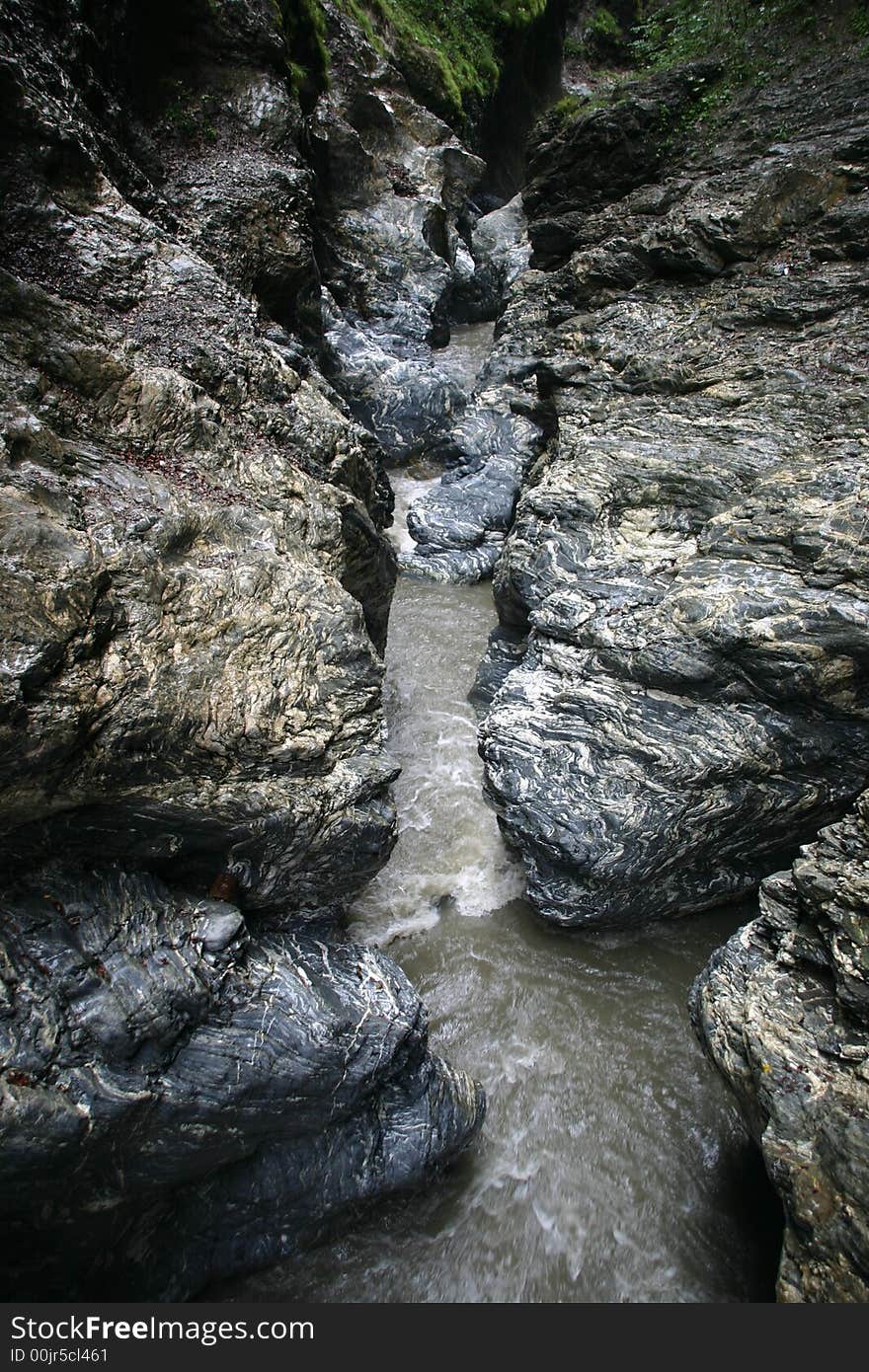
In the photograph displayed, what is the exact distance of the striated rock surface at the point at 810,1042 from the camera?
3.84m

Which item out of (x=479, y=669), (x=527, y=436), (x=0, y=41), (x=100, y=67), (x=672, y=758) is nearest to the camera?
(x=0, y=41)

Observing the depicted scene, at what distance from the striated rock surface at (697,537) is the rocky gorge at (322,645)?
0.06 metres

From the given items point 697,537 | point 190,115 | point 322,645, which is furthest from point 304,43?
point 322,645

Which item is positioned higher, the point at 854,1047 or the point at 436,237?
the point at 436,237

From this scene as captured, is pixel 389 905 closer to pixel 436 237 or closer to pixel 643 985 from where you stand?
pixel 643 985

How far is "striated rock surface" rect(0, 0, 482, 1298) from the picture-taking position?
4.30 m

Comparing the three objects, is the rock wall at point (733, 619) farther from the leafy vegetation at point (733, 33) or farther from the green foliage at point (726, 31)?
the green foliage at point (726, 31)

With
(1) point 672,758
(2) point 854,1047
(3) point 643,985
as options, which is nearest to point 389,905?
(3) point 643,985

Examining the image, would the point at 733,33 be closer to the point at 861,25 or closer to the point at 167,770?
the point at 861,25

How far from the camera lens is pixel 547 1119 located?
6.11 m

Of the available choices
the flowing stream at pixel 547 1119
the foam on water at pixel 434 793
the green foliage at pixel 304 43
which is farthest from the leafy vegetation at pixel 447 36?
the flowing stream at pixel 547 1119

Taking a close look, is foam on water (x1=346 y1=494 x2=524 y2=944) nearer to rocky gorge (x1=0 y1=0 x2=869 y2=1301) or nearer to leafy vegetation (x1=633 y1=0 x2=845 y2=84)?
rocky gorge (x1=0 y1=0 x2=869 y2=1301)

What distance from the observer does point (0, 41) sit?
678 centimetres

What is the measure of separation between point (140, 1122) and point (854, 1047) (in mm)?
4657
